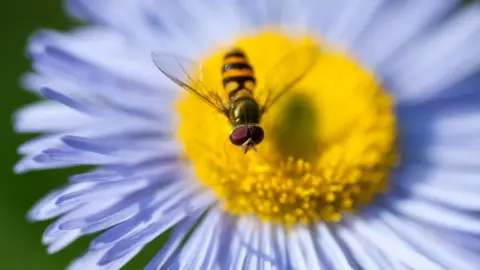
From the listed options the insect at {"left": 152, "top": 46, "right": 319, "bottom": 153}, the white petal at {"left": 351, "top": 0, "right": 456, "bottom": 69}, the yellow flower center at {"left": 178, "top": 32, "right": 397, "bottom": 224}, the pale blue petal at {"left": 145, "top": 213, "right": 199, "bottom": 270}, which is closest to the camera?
the pale blue petal at {"left": 145, "top": 213, "right": 199, "bottom": 270}

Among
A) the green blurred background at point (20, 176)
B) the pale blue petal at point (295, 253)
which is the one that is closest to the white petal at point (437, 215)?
the pale blue petal at point (295, 253)

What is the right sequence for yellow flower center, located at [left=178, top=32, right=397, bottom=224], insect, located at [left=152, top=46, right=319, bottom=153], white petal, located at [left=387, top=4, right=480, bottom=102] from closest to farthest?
1. insect, located at [left=152, top=46, right=319, bottom=153]
2. yellow flower center, located at [left=178, top=32, right=397, bottom=224]
3. white petal, located at [left=387, top=4, right=480, bottom=102]

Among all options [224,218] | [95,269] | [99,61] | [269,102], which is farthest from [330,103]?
[95,269]

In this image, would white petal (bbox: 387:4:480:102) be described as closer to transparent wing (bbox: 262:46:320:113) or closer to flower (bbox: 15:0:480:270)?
flower (bbox: 15:0:480:270)

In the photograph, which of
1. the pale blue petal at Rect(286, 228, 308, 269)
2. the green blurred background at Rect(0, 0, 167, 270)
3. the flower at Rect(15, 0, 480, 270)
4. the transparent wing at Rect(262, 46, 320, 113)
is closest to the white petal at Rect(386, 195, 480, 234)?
the flower at Rect(15, 0, 480, 270)

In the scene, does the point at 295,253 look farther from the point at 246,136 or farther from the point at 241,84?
the point at 241,84

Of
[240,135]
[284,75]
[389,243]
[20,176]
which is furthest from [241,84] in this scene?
[20,176]

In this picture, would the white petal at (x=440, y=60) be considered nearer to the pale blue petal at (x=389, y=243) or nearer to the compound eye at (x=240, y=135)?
the pale blue petal at (x=389, y=243)
